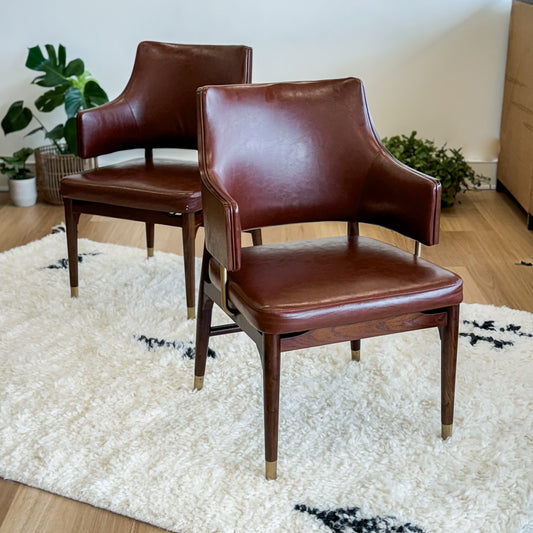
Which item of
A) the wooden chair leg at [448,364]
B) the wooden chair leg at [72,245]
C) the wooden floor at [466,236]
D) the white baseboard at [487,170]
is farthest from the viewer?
the white baseboard at [487,170]

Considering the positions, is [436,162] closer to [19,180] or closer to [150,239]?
[150,239]

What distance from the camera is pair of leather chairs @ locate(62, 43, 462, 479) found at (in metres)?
1.79

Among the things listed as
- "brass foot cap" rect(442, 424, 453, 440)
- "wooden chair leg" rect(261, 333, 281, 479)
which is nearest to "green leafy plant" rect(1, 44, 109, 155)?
"wooden chair leg" rect(261, 333, 281, 479)

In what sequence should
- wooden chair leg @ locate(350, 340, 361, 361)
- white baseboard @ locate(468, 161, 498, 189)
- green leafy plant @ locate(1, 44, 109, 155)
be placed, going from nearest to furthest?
wooden chair leg @ locate(350, 340, 361, 361) < green leafy plant @ locate(1, 44, 109, 155) < white baseboard @ locate(468, 161, 498, 189)

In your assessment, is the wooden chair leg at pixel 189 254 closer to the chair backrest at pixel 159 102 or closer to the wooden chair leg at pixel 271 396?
the chair backrest at pixel 159 102

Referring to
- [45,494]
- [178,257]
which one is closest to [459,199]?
[178,257]

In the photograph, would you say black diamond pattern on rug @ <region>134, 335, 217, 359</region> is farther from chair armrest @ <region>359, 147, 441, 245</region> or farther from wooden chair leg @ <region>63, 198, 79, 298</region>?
chair armrest @ <region>359, 147, 441, 245</region>

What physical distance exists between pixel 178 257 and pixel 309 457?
1.44 meters

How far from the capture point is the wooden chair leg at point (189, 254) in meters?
2.59

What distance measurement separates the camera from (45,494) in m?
1.84

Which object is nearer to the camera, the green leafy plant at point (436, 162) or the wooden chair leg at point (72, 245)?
the wooden chair leg at point (72, 245)

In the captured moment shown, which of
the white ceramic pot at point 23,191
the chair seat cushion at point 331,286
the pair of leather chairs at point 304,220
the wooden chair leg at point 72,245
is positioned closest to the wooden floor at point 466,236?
the white ceramic pot at point 23,191

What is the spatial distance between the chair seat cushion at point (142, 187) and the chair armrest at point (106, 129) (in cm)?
10

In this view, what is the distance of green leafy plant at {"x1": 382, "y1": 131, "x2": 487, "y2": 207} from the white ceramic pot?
1.73 metres
